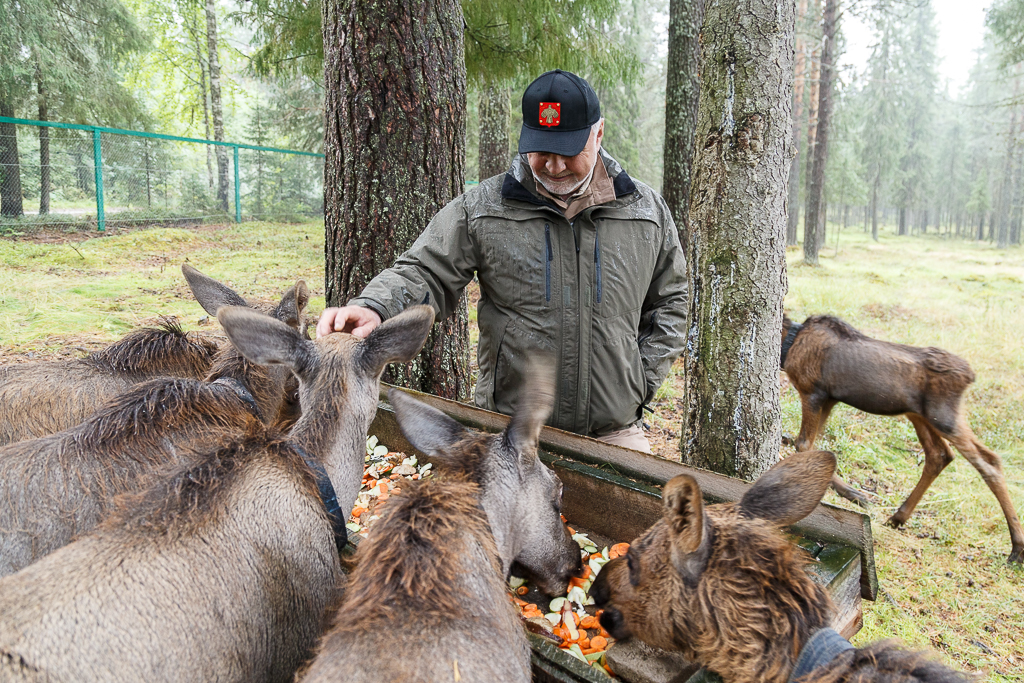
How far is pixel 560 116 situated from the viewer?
10.3 ft

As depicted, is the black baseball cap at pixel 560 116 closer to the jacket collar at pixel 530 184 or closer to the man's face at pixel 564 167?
the man's face at pixel 564 167

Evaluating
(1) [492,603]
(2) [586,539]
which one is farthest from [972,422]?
(1) [492,603]

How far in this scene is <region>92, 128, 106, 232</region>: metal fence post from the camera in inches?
460

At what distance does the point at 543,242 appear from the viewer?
11.3 ft

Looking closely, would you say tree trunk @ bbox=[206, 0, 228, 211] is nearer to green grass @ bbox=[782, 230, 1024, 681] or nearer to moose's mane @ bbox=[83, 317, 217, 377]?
moose's mane @ bbox=[83, 317, 217, 377]

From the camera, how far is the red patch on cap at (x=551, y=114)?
313cm

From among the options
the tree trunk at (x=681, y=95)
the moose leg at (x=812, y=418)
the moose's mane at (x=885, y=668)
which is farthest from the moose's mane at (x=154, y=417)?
the tree trunk at (x=681, y=95)

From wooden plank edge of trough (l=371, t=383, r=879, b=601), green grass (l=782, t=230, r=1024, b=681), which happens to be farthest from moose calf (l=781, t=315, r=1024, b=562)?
wooden plank edge of trough (l=371, t=383, r=879, b=601)

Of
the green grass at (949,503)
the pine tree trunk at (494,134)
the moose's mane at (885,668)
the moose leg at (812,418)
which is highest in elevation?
the pine tree trunk at (494,134)

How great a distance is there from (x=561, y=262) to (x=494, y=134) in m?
Answer: 9.05

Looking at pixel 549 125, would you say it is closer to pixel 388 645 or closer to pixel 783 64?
pixel 783 64

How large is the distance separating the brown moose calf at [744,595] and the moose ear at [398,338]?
106 centimetres

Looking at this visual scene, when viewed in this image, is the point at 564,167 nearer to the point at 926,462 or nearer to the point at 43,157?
the point at 926,462

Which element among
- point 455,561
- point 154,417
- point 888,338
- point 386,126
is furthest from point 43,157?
point 888,338
